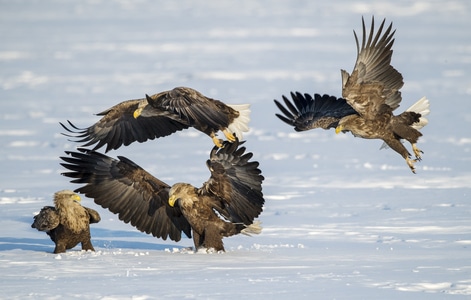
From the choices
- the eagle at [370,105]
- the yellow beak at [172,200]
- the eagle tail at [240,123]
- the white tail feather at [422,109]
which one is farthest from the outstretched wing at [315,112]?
the yellow beak at [172,200]

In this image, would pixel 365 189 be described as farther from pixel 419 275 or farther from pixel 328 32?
pixel 328 32

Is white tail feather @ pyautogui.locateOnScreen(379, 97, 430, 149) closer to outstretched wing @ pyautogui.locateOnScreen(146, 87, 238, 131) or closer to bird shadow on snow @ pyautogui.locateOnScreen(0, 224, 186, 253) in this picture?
outstretched wing @ pyautogui.locateOnScreen(146, 87, 238, 131)

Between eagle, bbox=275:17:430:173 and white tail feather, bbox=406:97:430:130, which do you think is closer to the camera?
eagle, bbox=275:17:430:173

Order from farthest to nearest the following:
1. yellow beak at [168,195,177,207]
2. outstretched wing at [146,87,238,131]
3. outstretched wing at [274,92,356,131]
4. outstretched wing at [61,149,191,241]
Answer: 1. outstretched wing at [274,92,356,131]
2. outstretched wing at [146,87,238,131]
3. outstretched wing at [61,149,191,241]
4. yellow beak at [168,195,177,207]

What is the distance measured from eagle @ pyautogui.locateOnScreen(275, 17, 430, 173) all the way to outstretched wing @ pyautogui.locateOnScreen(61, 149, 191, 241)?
1551 mm

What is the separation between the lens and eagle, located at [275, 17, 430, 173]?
7535 millimetres

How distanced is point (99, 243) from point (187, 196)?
0.97 m

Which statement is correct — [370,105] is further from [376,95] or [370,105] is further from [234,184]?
[234,184]

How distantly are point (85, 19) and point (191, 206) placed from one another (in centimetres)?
2194

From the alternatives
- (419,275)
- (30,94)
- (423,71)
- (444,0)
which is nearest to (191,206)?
(419,275)

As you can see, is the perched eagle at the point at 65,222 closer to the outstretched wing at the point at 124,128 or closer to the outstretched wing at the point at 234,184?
the outstretched wing at the point at 234,184

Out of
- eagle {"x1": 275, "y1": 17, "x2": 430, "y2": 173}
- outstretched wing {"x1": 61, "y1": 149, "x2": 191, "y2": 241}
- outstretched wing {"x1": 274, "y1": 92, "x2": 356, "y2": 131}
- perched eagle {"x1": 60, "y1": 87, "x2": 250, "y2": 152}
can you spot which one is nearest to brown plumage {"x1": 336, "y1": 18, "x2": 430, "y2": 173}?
eagle {"x1": 275, "y1": 17, "x2": 430, "y2": 173}

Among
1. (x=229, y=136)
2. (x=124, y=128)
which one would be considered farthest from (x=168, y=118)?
(x=229, y=136)

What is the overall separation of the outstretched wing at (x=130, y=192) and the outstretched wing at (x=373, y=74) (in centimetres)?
156
